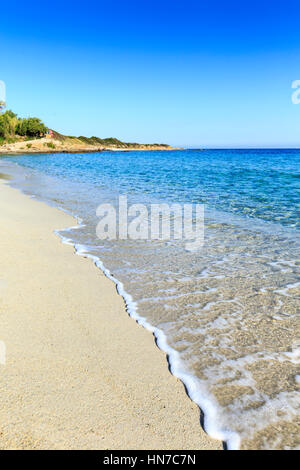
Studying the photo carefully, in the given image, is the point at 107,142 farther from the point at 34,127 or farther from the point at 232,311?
the point at 232,311

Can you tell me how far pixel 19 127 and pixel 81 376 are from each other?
294 feet

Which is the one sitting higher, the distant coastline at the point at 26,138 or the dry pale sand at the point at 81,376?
the distant coastline at the point at 26,138

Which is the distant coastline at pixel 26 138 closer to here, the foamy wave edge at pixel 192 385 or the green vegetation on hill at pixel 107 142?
the green vegetation on hill at pixel 107 142

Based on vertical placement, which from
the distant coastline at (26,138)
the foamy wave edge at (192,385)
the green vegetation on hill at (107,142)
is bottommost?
the foamy wave edge at (192,385)

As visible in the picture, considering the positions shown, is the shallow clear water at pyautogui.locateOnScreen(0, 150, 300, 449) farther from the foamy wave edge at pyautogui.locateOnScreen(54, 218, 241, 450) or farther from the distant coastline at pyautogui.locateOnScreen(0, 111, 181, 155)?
the distant coastline at pyautogui.locateOnScreen(0, 111, 181, 155)

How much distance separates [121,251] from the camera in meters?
5.39

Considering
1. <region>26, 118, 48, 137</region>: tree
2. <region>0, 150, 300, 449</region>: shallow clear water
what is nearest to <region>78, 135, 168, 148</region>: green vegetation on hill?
<region>26, 118, 48, 137</region>: tree

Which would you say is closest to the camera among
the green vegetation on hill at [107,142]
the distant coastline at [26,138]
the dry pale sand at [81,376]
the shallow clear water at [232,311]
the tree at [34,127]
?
the dry pale sand at [81,376]

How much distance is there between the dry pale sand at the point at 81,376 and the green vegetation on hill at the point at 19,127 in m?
78.9

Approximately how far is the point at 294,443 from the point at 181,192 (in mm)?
11828

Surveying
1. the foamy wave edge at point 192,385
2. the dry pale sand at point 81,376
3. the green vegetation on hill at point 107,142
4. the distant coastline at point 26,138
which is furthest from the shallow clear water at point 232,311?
the green vegetation on hill at point 107,142

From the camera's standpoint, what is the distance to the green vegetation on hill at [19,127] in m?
71.9

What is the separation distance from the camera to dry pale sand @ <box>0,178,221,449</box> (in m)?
1.74

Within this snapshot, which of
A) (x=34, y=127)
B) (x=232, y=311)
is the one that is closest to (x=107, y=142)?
(x=34, y=127)
